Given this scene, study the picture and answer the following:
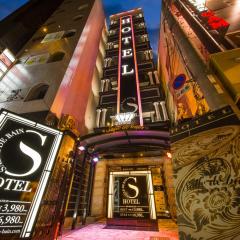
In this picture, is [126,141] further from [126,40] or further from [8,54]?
[126,40]

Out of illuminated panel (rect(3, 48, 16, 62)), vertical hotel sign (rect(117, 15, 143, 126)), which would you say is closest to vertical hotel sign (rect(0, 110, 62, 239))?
vertical hotel sign (rect(117, 15, 143, 126))

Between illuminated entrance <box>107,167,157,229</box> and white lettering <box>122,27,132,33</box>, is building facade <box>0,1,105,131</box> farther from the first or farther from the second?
white lettering <box>122,27,132,33</box>

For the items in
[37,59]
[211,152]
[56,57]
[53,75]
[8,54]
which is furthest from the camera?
[56,57]

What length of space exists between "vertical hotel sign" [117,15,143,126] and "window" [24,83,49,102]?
18.0 ft

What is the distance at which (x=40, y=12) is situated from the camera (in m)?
20.5

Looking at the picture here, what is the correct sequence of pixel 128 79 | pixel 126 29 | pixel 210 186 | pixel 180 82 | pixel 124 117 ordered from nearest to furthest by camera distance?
pixel 210 186 < pixel 180 82 < pixel 124 117 < pixel 128 79 < pixel 126 29

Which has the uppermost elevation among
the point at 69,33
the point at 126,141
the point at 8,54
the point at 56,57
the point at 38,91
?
the point at 69,33

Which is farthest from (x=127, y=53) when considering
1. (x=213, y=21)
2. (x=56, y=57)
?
(x=213, y=21)

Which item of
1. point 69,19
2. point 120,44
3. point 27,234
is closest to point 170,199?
point 27,234

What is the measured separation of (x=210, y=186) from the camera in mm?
3398

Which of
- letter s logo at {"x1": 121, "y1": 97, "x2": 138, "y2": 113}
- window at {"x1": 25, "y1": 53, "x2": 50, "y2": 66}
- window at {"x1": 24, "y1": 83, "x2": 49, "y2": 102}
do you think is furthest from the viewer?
letter s logo at {"x1": 121, "y1": 97, "x2": 138, "y2": 113}

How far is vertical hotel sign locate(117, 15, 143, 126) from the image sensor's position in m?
12.8

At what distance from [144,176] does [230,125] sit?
24.1ft

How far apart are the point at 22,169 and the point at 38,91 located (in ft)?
24.2
